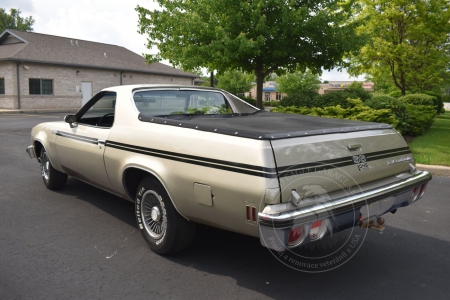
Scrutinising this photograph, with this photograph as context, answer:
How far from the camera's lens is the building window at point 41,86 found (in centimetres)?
3023

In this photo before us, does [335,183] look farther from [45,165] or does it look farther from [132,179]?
[45,165]

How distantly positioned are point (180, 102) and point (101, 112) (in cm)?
114

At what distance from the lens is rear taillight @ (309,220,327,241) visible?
121 inches

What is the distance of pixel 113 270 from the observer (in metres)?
3.65

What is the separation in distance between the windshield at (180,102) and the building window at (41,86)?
28.7 m

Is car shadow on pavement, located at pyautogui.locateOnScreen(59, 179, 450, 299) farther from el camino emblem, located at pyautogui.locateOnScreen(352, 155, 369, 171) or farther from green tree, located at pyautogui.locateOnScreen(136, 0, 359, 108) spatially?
green tree, located at pyautogui.locateOnScreen(136, 0, 359, 108)

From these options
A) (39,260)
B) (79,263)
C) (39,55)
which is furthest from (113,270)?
(39,55)

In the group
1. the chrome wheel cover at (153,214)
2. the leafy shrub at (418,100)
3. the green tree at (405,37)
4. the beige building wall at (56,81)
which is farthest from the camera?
the beige building wall at (56,81)

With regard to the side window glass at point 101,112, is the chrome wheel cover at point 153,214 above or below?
below

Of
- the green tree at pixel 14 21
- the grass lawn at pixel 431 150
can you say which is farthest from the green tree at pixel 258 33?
the green tree at pixel 14 21

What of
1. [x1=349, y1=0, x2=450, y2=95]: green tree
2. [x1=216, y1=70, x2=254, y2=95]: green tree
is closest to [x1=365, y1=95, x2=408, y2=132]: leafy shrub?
[x1=349, y1=0, x2=450, y2=95]: green tree

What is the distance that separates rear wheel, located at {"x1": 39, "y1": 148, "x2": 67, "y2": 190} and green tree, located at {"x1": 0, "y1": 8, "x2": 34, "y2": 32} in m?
62.1

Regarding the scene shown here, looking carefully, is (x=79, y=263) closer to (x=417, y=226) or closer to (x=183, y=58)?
(x=417, y=226)

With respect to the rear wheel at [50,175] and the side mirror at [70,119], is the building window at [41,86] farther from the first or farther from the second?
the side mirror at [70,119]
